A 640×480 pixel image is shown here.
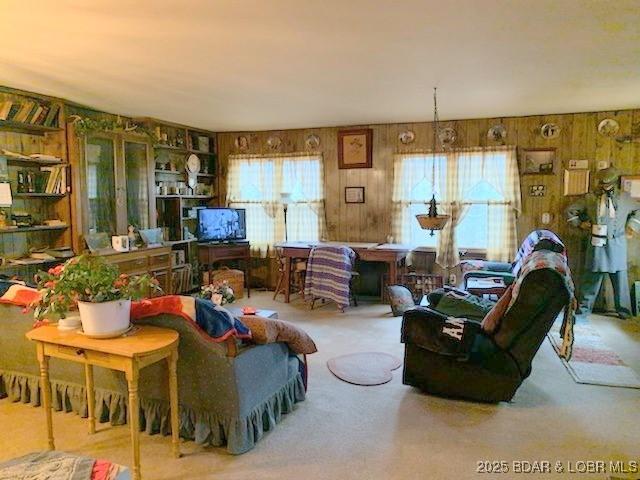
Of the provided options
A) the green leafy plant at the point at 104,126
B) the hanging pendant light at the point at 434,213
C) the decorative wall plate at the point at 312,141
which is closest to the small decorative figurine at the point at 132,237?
the green leafy plant at the point at 104,126

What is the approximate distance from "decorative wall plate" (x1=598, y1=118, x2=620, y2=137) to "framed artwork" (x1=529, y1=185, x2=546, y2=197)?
86 centimetres

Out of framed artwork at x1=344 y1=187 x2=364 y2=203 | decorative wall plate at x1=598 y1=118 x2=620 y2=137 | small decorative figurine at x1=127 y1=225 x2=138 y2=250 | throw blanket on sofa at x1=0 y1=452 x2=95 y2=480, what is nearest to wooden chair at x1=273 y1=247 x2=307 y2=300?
framed artwork at x1=344 y1=187 x2=364 y2=203

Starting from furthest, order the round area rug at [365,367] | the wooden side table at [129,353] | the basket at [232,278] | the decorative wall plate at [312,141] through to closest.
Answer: the decorative wall plate at [312,141]
the basket at [232,278]
the round area rug at [365,367]
the wooden side table at [129,353]

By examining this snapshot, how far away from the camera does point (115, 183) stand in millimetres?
5078

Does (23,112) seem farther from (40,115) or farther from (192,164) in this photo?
(192,164)

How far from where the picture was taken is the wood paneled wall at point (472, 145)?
5.22m

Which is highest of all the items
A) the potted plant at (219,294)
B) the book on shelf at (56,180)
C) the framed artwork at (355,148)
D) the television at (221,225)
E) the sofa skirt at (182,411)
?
the framed artwork at (355,148)

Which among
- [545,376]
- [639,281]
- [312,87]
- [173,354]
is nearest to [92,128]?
[312,87]

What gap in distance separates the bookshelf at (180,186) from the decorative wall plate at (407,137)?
2854 millimetres

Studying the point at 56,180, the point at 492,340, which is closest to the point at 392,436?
the point at 492,340

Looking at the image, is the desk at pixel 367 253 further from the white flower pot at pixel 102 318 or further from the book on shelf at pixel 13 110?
the white flower pot at pixel 102 318

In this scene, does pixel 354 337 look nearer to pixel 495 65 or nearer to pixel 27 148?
pixel 495 65

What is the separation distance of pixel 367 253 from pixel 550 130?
2.63 m

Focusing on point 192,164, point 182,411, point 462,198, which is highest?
point 192,164
